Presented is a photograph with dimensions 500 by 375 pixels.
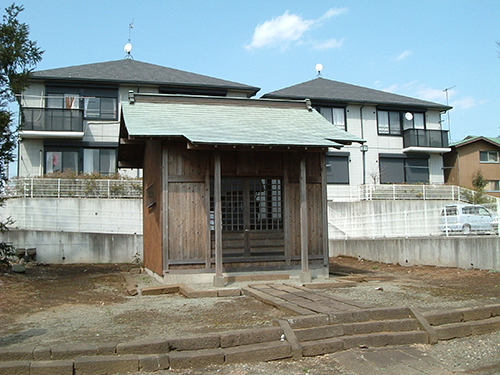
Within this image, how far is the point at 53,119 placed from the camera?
75.9 ft

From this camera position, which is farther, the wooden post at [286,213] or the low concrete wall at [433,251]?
the low concrete wall at [433,251]

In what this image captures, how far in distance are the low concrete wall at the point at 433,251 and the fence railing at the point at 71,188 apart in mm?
10128

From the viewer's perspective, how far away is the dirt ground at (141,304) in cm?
638

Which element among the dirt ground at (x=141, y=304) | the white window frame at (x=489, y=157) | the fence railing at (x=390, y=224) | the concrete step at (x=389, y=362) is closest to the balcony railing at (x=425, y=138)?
the white window frame at (x=489, y=157)

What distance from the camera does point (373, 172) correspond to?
93.7 ft

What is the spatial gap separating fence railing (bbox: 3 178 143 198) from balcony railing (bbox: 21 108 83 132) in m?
3.78

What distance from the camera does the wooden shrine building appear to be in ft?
35.0

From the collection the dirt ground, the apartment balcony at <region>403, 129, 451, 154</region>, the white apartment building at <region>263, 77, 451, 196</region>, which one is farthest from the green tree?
the apartment balcony at <region>403, 129, 451, 154</region>

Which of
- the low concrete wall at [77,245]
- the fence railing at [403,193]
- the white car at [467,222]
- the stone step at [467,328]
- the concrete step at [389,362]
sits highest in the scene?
the fence railing at [403,193]

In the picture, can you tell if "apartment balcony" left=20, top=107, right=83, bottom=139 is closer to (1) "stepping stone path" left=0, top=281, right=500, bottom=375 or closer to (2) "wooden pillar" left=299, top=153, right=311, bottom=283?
(2) "wooden pillar" left=299, top=153, right=311, bottom=283

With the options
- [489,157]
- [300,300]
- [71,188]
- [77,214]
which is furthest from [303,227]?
[489,157]

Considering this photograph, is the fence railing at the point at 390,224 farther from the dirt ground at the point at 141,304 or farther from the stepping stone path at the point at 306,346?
the stepping stone path at the point at 306,346

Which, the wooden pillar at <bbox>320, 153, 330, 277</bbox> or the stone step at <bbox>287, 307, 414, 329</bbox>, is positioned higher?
the wooden pillar at <bbox>320, 153, 330, 277</bbox>

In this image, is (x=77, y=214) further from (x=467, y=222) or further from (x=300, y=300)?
(x=467, y=222)
